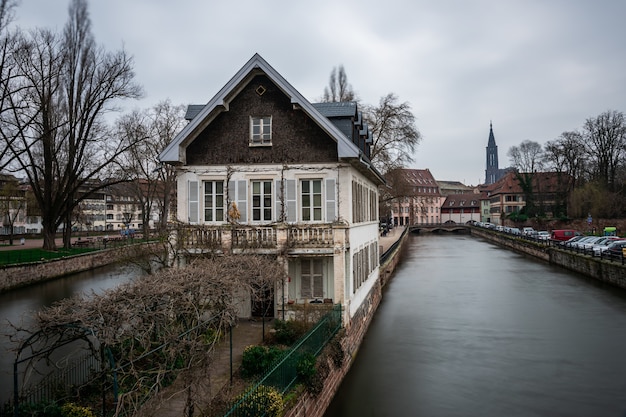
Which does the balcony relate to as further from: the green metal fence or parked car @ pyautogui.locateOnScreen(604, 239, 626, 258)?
parked car @ pyautogui.locateOnScreen(604, 239, 626, 258)

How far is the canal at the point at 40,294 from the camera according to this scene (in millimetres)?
17656

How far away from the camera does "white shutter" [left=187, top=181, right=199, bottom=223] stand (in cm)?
1819

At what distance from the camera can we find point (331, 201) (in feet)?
56.9

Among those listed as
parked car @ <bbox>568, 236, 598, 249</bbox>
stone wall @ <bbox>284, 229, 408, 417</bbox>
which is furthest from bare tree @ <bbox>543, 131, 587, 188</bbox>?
stone wall @ <bbox>284, 229, 408, 417</bbox>

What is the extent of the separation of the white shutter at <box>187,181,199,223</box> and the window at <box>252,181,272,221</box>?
2.15m

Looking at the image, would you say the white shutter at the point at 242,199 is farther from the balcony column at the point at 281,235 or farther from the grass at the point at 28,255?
the grass at the point at 28,255

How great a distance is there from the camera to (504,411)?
44.1 ft

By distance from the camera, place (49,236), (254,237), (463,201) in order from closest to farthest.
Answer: (254,237) < (49,236) < (463,201)

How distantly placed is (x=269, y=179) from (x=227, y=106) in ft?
10.1

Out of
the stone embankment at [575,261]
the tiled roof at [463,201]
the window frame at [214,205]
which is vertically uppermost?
the tiled roof at [463,201]

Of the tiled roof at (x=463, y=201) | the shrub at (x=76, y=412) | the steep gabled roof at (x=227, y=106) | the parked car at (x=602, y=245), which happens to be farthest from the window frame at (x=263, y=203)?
the tiled roof at (x=463, y=201)

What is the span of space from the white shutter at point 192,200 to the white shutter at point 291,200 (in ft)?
11.3

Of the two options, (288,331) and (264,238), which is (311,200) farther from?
(288,331)

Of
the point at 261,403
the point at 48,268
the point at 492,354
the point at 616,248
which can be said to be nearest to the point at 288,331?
the point at 261,403
